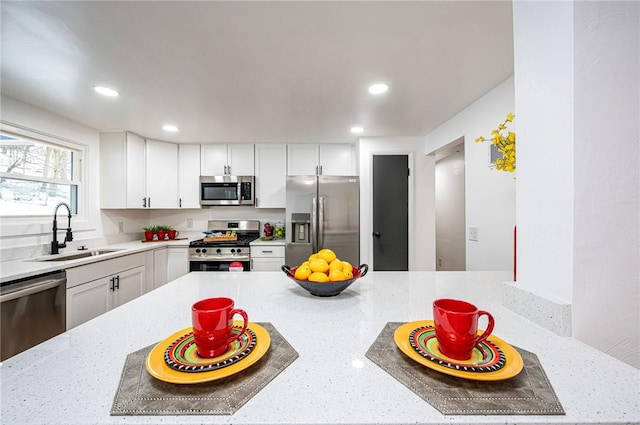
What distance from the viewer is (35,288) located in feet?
5.54

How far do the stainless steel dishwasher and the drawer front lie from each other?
1.74 m

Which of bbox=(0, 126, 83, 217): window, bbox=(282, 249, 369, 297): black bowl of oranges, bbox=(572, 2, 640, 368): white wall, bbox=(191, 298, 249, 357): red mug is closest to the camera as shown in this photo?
bbox=(191, 298, 249, 357): red mug

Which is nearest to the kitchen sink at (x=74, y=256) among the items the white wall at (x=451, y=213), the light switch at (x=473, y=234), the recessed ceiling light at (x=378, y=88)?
the recessed ceiling light at (x=378, y=88)

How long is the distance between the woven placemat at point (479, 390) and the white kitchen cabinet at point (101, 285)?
249 cm

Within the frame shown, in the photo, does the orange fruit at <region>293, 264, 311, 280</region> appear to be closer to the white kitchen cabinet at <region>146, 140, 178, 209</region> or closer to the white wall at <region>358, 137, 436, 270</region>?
the white wall at <region>358, 137, 436, 270</region>

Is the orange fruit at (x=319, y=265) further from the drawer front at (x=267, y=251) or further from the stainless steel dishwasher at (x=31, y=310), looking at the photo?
the drawer front at (x=267, y=251)

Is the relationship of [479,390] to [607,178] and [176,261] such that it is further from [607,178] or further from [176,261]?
[176,261]

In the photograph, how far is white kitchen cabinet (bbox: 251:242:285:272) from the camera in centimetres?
328

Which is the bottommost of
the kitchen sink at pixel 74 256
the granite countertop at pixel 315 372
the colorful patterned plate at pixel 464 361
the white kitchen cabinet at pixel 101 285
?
the white kitchen cabinet at pixel 101 285

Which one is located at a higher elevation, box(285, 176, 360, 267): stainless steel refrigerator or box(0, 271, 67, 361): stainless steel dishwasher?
box(285, 176, 360, 267): stainless steel refrigerator

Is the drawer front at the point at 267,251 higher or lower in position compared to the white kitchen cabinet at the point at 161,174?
lower

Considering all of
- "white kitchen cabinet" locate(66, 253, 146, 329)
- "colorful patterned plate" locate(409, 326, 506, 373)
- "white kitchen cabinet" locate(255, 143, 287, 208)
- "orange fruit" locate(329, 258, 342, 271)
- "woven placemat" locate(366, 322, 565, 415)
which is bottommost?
"white kitchen cabinet" locate(66, 253, 146, 329)

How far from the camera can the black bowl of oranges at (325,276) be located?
944 mm

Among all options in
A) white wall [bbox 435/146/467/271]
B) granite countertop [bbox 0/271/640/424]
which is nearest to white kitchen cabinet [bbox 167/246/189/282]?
granite countertop [bbox 0/271/640/424]
